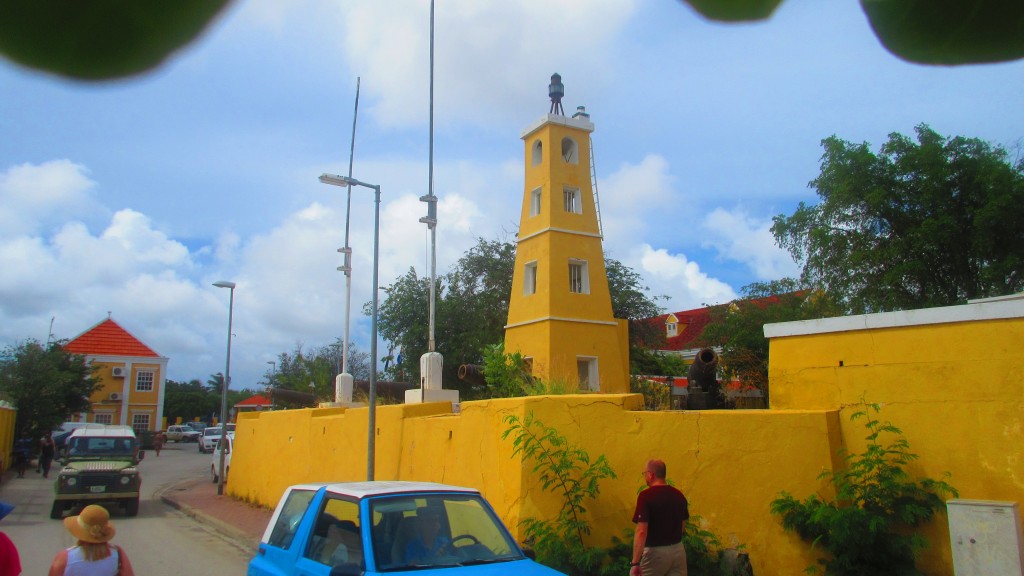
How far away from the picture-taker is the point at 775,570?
7934 millimetres

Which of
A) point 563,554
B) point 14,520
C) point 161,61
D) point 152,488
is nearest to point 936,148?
point 563,554

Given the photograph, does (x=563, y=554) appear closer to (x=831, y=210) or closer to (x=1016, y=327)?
(x=1016, y=327)

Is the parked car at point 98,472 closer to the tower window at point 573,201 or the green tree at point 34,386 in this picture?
the tower window at point 573,201

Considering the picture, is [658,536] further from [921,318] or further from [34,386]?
[34,386]

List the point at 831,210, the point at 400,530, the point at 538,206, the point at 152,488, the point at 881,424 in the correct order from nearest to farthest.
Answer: the point at 400,530, the point at 881,424, the point at 831,210, the point at 538,206, the point at 152,488

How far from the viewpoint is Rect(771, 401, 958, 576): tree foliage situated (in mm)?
6935

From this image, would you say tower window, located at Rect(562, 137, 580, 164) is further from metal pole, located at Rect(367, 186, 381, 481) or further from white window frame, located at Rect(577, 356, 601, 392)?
metal pole, located at Rect(367, 186, 381, 481)

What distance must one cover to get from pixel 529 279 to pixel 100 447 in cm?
1069

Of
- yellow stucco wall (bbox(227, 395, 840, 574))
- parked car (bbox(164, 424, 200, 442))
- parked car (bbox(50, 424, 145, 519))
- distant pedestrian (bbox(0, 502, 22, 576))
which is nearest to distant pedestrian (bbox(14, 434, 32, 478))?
parked car (bbox(50, 424, 145, 519))

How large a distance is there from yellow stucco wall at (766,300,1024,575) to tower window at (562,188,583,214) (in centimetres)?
1186

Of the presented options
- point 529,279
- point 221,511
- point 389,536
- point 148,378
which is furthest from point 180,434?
point 389,536

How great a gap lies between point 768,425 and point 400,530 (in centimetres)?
427

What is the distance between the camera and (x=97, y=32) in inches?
30.0

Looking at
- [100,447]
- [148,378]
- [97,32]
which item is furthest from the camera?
[148,378]
